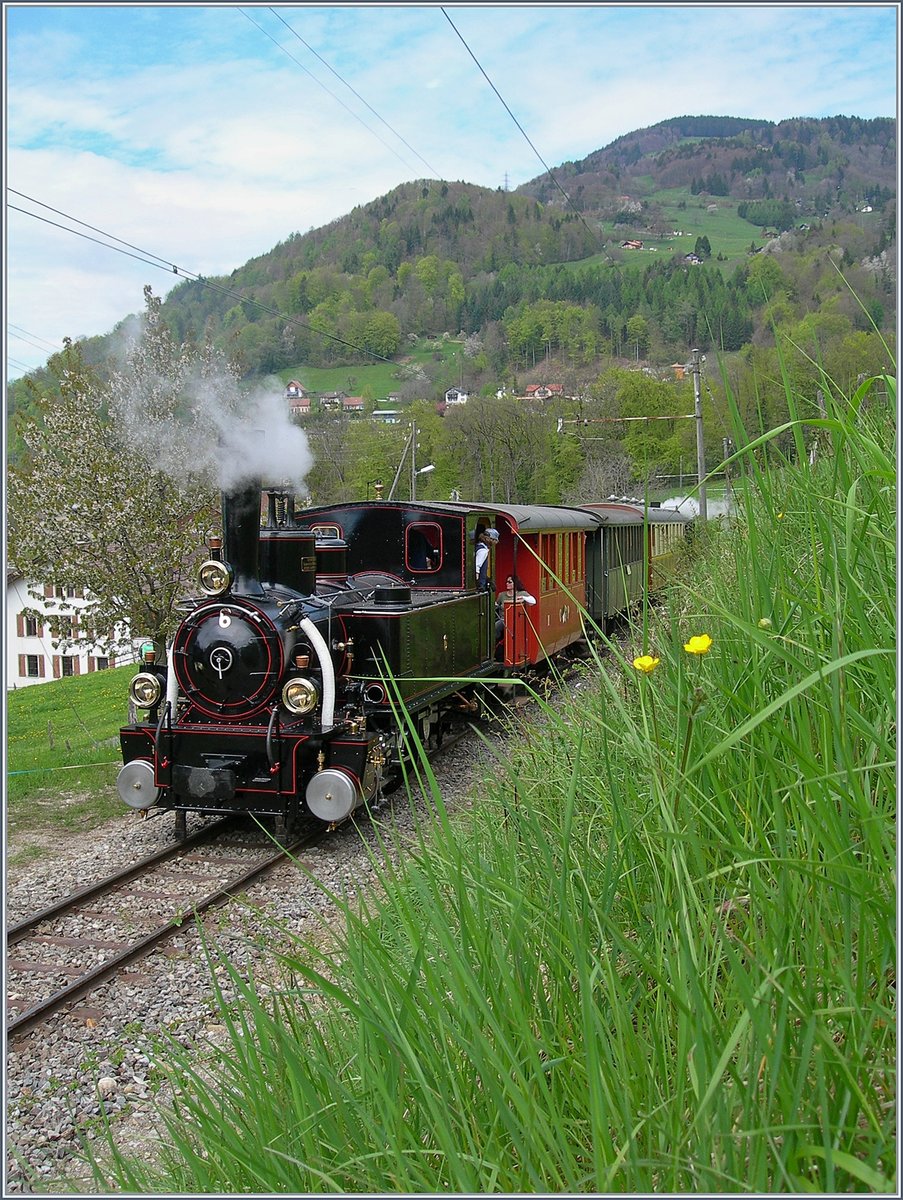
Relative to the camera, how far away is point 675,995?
164 cm

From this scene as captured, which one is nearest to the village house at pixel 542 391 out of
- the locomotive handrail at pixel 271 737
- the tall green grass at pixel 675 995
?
the locomotive handrail at pixel 271 737

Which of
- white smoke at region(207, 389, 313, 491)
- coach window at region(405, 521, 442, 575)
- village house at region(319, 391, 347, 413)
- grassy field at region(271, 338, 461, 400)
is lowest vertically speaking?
coach window at region(405, 521, 442, 575)

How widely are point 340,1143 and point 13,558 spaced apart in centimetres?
1186

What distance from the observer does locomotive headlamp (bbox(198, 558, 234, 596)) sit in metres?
7.82

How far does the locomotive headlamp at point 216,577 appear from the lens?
7.82 meters

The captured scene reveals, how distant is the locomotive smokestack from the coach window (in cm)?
273

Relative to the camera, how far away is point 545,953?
2.33 metres

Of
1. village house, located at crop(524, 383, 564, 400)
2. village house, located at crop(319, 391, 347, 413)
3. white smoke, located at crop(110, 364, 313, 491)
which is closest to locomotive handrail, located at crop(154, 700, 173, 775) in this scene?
white smoke, located at crop(110, 364, 313, 491)

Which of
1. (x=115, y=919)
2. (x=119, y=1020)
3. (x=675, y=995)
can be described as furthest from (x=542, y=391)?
(x=675, y=995)

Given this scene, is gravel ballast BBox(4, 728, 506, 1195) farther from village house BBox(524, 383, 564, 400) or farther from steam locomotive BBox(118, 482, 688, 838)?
village house BBox(524, 383, 564, 400)

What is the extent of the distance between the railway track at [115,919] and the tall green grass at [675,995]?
2.98 meters

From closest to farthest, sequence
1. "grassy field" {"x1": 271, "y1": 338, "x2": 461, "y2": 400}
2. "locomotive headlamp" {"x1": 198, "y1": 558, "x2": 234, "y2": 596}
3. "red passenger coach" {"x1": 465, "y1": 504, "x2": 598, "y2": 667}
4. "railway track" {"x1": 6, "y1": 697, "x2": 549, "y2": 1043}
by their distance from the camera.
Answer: "railway track" {"x1": 6, "y1": 697, "x2": 549, "y2": 1043}, "locomotive headlamp" {"x1": 198, "y1": 558, "x2": 234, "y2": 596}, "red passenger coach" {"x1": 465, "y1": 504, "x2": 598, "y2": 667}, "grassy field" {"x1": 271, "y1": 338, "x2": 461, "y2": 400}

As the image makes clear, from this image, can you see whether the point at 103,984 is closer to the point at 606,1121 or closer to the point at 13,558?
the point at 606,1121

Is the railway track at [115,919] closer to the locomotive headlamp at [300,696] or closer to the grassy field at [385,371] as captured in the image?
the locomotive headlamp at [300,696]
